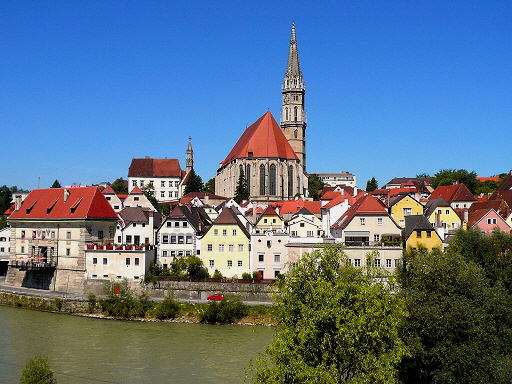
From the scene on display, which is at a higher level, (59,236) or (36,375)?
(59,236)

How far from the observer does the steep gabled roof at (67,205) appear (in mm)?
43375

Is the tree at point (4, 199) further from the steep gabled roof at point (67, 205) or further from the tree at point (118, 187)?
the steep gabled roof at point (67, 205)

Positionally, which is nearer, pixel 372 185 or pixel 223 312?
pixel 223 312

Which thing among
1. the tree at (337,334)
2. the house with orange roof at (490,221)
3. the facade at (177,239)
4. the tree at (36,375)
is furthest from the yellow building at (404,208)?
the tree at (36,375)

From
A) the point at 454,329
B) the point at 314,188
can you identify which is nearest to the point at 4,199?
the point at 314,188

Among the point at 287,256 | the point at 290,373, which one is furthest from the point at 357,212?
the point at 290,373

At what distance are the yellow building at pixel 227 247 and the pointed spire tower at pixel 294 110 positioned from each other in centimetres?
6102

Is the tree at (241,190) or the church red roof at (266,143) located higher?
the church red roof at (266,143)

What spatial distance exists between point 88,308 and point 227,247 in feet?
34.9

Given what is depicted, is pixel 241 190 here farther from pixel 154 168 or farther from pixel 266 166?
pixel 154 168

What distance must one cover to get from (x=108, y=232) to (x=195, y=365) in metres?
20.1

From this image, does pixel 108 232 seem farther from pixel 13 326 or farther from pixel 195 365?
pixel 195 365

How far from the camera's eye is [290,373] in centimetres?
1658

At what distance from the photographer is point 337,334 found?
1702 cm
